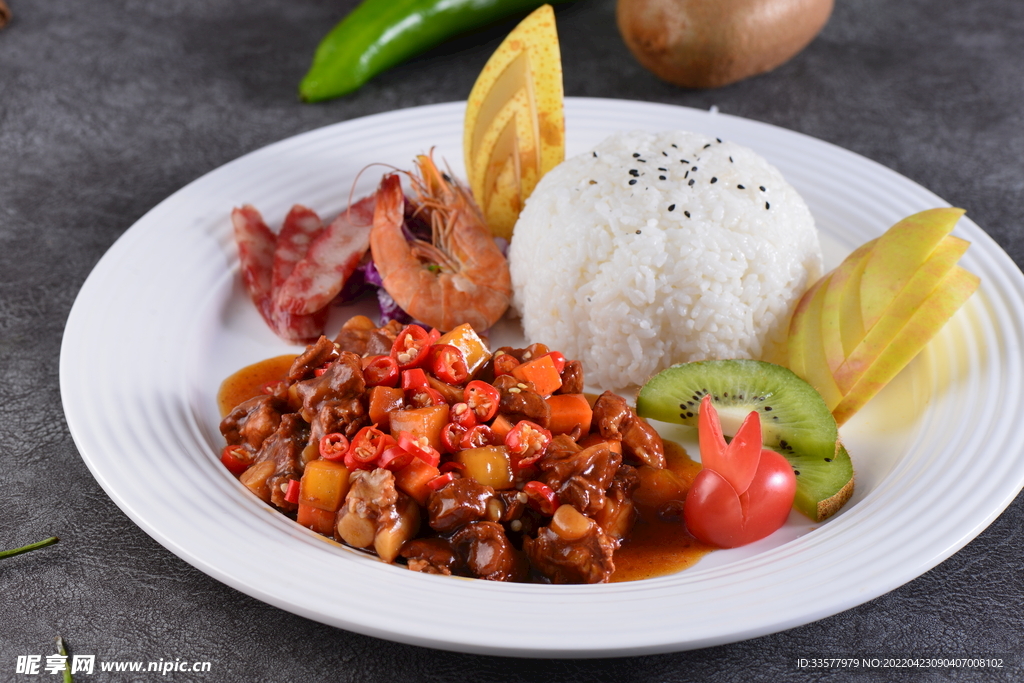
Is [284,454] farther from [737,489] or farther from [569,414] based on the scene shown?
[737,489]

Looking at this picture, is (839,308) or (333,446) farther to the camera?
(839,308)

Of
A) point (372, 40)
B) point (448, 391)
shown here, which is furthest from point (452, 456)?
point (372, 40)

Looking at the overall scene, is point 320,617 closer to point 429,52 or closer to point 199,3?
point 429,52

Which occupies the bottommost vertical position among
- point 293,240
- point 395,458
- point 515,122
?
point 293,240

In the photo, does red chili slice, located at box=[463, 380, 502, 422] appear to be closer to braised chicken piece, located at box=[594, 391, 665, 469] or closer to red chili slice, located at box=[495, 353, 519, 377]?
red chili slice, located at box=[495, 353, 519, 377]

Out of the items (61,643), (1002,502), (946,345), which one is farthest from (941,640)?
(61,643)

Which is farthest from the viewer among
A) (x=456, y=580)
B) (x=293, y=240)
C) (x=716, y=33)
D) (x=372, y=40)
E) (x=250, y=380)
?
(x=372, y=40)

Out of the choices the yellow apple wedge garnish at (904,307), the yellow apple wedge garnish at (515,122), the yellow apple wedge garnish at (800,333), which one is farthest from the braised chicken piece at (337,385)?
the yellow apple wedge garnish at (904,307)

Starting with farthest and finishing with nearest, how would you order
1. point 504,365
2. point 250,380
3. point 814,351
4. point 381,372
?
point 250,380, point 814,351, point 504,365, point 381,372
